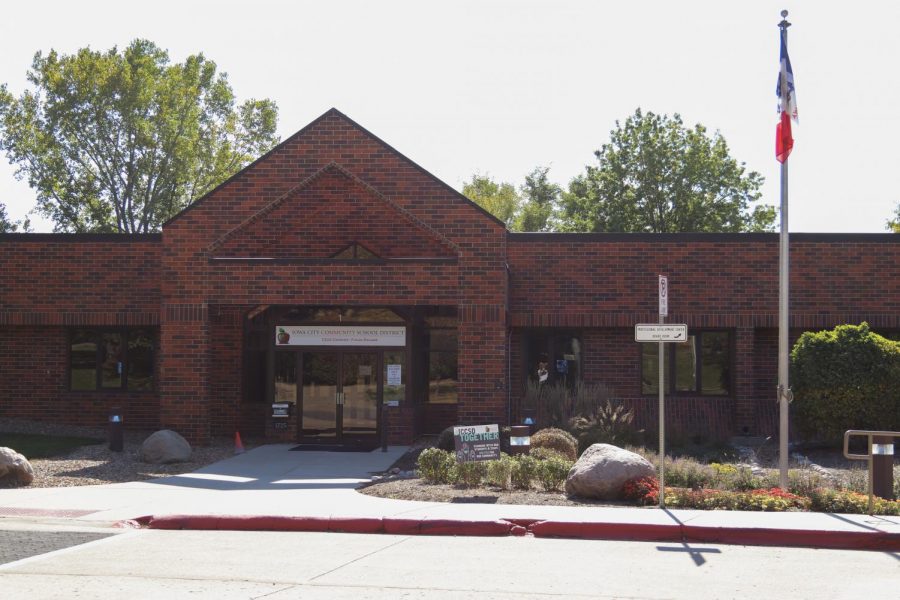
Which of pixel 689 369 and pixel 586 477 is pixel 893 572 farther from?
pixel 689 369

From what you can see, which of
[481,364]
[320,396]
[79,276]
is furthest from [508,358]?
[79,276]

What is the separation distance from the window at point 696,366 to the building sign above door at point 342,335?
5.69m

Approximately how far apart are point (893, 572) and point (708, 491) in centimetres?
407

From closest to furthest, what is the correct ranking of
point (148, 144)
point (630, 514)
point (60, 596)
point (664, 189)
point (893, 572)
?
point (60, 596) < point (893, 572) < point (630, 514) < point (148, 144) < point (664, 189)

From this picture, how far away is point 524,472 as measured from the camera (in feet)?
46.5

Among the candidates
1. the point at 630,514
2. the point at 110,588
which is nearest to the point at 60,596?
the point at 110,588

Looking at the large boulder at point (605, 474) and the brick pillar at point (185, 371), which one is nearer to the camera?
the large boulder at point (605, 474)

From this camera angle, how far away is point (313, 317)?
2123 cm

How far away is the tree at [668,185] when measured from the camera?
1822 inches

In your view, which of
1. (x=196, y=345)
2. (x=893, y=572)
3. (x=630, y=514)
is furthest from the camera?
(x=196, y=345)

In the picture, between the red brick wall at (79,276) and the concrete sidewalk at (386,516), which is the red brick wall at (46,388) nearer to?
the red brick wall at (79,276)

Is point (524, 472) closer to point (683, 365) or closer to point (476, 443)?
point (476, 443)

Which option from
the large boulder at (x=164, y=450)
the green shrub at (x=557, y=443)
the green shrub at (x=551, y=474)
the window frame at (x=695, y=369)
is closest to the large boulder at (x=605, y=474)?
the green shrub at (x=551, y=474)

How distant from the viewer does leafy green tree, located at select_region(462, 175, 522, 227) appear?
63188 millimetres
